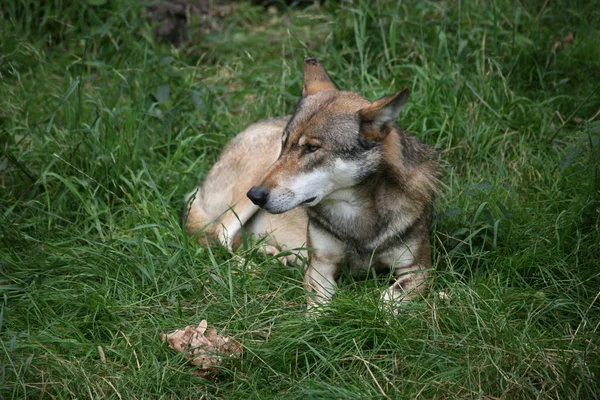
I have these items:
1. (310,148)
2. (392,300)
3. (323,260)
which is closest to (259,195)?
(310,148)

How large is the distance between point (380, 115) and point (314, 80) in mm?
882

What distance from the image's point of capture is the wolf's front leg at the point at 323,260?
180 inches

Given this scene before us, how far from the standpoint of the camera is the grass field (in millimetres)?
3689

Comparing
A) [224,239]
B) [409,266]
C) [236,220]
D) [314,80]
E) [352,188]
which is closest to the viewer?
[352,188]

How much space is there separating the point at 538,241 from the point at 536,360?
1269 millimetres

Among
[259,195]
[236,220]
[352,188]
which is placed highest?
[259,195]

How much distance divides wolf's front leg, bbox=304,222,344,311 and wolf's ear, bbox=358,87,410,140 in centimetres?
73

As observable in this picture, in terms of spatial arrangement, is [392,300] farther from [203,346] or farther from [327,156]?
[203,346]

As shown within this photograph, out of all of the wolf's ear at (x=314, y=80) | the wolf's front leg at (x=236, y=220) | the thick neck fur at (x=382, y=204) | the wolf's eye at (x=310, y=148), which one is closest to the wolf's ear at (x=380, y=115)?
the thick neck fur at (x=382, y=204)

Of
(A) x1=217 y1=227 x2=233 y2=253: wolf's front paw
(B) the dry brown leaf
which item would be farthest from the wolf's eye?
(B) the dry brown leaf

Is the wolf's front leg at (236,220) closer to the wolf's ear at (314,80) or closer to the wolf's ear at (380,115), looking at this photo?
the wolf's ear at (314,80)

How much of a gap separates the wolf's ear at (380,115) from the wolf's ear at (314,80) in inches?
25.6

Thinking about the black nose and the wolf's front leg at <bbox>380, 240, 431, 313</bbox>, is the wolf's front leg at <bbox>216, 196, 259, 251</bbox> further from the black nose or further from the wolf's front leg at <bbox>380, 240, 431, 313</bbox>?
the wolf's front leg at <bbox>380, 240, 431, 313</bbox>

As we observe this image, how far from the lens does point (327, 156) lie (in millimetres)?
4285
